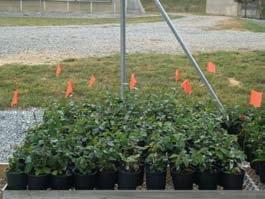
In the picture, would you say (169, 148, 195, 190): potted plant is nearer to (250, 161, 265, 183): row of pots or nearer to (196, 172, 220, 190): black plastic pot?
(196, 172, 220, 190): black plastic pot

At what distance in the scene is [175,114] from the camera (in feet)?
10.4

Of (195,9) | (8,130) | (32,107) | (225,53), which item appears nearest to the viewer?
(8,130)

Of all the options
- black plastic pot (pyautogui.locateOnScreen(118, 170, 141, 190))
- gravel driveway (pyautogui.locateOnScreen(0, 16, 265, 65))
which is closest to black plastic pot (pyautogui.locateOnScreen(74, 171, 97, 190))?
black plastic pot (pyautogui.locateOnScreen(118, 170, 141, 190))

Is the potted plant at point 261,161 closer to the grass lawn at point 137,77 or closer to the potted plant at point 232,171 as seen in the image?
the potted plant at point 232,171

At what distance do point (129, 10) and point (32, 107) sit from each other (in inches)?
730

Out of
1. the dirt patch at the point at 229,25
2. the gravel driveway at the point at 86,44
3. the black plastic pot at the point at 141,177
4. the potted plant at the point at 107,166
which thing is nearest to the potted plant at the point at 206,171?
the black plastic pot at the point at 141,177

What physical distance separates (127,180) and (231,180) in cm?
55

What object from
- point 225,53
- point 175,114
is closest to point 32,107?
point 175,114

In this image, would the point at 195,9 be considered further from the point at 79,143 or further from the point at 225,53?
the point at 79,143

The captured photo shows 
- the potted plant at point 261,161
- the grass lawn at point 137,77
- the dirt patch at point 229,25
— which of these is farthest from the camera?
the dirt patch at point 229,25

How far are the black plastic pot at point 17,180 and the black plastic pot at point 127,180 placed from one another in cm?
50

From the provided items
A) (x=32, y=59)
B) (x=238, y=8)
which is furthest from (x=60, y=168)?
(x=238, y=8)

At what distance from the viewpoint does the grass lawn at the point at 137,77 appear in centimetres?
547

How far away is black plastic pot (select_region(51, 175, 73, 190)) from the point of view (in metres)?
2.49
